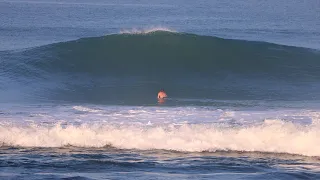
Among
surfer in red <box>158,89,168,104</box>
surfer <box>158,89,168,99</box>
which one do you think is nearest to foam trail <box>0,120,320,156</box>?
surfer in red <box>158,89,168,104</box>

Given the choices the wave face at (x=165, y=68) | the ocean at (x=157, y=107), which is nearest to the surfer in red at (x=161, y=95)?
the ocean at (x=157, y=107)

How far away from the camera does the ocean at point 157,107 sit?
41.1 ft

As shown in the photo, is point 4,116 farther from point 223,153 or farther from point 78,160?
point 223,153

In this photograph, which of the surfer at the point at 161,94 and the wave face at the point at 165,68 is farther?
the wave face at the point at 165,68

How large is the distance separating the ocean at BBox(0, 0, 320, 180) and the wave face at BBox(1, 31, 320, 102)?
0.03 m

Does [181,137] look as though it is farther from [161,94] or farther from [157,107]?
[161,94]

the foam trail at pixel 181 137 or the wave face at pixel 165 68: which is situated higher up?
the wave face at pixel 165 68

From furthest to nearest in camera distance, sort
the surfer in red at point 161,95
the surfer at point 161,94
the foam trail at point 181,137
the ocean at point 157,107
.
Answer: the surfer at point 161,94
the surfer in red at point 161,95
the foam trail at point 181,137
the ocean at point 157,107

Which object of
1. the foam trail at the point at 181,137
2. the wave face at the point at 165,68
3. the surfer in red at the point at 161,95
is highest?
the wave face at the point at 165,68

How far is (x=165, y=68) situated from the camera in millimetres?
24250

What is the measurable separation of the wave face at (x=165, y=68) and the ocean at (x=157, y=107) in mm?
34

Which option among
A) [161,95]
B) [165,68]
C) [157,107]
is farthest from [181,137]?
[165,68]

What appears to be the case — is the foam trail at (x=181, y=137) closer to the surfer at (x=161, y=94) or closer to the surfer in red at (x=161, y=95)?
the surfer in red at (x=161, y=95)

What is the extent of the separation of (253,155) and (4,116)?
5.66 meters
